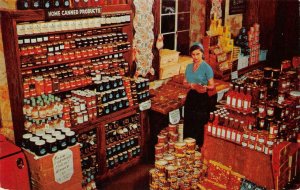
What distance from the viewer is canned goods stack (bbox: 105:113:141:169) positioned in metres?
5.55

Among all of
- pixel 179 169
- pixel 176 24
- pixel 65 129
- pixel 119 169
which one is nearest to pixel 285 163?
pixel 179 169

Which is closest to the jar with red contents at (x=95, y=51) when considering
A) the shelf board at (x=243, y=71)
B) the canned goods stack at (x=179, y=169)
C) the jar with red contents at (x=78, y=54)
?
the jar with red contents at (x=78, y=54)

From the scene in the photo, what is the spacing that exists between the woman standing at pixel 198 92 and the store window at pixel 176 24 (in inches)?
72.1

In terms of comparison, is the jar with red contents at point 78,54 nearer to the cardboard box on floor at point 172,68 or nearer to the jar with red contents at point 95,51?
the jar with red contents at point 95,51

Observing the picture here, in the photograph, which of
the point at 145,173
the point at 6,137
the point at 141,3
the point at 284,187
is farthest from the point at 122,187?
the point at 141,3

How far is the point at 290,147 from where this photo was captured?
184 inches

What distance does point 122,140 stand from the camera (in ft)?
18.7

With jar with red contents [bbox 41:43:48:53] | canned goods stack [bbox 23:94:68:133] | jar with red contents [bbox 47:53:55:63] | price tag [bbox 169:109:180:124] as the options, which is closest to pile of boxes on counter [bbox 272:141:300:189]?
price tag [bbox 169:109:180:124]

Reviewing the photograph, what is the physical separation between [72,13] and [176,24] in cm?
315

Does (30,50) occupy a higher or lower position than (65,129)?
higher

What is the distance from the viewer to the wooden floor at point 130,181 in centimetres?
527

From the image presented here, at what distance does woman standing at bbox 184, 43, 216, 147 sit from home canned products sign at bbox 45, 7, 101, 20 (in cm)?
157

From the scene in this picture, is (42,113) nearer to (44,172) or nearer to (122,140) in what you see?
(44,172)

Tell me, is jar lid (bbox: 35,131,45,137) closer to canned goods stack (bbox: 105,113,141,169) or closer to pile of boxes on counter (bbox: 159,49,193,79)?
canned goods stack (bbox: 105,113,141,169)
